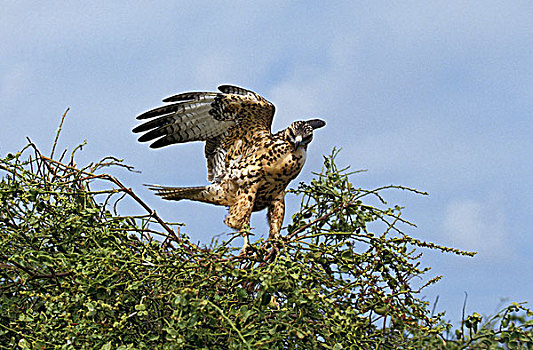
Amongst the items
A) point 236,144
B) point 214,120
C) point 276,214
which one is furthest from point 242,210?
point 214,120

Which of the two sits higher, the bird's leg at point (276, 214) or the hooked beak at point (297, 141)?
the hooked beak at point (297, 141)

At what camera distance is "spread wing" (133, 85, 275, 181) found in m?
3.21

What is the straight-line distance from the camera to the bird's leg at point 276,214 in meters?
3.04

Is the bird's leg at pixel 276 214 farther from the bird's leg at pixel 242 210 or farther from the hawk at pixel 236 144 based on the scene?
the bird's leg at pixel 242 210

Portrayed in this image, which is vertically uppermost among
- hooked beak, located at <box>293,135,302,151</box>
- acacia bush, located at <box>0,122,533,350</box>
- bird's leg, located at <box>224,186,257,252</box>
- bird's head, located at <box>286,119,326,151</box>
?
bird's head, located at <box>286,119,326,151</box>

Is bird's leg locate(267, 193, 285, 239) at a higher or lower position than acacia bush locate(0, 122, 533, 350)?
higher

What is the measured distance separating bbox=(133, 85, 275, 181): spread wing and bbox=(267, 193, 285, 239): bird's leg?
0.34 m

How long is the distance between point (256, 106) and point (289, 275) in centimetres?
137

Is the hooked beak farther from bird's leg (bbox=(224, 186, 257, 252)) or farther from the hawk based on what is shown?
bird's leg (bbox=(224, 186, 257, 252))

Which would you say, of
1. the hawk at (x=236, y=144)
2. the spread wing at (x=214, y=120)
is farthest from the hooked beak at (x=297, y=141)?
the spread wing at (x=214, y=120)

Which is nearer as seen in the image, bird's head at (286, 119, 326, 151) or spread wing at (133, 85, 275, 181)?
bird's head at (286, 119, 326, 151)

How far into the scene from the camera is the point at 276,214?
308 centimetres

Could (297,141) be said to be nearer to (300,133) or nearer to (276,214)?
(300,133)

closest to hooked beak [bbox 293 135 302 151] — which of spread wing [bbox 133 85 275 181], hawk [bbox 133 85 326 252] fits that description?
hawk [bbox 133 85 326 252]
